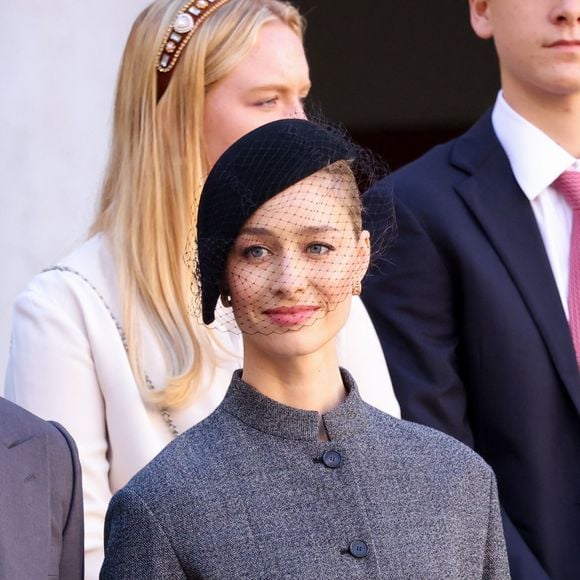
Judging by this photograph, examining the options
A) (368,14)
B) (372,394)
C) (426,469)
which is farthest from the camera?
(368,14)

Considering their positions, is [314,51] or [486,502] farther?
[314,51]

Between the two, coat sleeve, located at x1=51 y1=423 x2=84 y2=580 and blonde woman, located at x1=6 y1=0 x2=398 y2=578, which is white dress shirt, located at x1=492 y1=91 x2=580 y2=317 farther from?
coat sleeve, located at x1=51 y1=423 x2=84 y2=580


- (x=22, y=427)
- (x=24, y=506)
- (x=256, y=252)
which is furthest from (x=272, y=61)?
(x=24, y=506)

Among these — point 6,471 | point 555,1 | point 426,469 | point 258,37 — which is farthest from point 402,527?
point 555,1

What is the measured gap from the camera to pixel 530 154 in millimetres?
4062

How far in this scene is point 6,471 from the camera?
2650mm

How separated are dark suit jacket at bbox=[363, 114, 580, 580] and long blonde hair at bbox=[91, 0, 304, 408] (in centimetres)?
45

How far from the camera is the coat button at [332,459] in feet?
9.20

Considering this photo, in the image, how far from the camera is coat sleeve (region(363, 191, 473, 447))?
385cm

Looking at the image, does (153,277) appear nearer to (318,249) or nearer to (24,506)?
(318,249)

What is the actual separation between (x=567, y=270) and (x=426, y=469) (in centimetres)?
121

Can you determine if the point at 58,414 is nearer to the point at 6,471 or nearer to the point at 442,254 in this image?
the point at 6,471

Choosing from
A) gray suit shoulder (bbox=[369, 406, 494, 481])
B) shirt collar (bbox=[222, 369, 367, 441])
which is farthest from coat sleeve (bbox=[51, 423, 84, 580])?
gray suit shoulder (bbox=[369, 406, 494, 481])

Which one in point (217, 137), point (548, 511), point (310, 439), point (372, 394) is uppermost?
point (217, 137)
